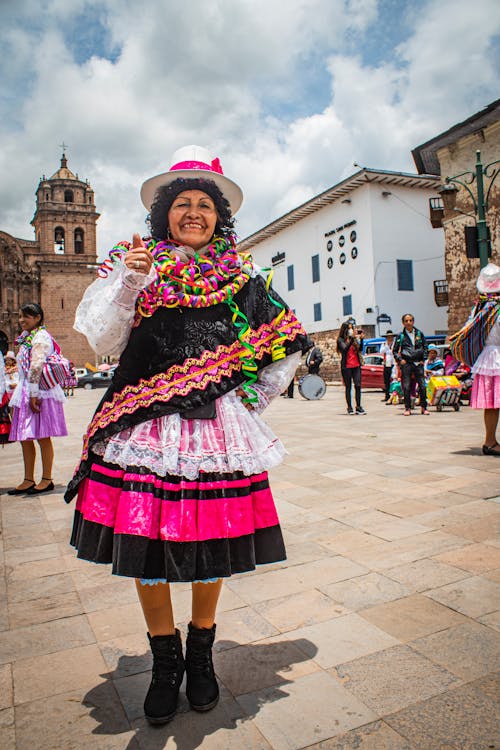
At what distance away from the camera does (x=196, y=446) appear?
1939 mm

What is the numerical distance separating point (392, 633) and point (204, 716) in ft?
3.03

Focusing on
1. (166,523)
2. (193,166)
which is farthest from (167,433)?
(193,166)

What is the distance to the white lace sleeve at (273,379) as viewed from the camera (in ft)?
7.32

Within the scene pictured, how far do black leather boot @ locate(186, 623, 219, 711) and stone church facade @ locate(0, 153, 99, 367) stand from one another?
5748 centimetres

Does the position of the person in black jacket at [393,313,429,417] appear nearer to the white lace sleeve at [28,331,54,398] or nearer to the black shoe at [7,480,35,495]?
the white lace sleeve at [28,331,54,398]

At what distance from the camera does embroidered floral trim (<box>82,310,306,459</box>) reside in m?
1.99

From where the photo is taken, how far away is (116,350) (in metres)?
2.12

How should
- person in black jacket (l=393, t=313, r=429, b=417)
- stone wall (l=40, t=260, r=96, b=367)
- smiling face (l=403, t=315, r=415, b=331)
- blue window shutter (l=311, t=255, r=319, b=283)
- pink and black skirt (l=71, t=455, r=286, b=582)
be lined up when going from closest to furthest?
pink and black skirt (l=71, t=455, r=286, b=582)
smiling face (l=403, t=315, r=415, b=331)
person in black jacket (l=393, t=313, r=429, b=417)
blue window shutter (l=311, t=255, r=319, b=283)
stone wall (l=40, t=260, r=96, b=367)

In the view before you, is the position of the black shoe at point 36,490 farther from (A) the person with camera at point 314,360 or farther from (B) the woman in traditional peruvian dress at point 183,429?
(A) the person with camera at point 314,360

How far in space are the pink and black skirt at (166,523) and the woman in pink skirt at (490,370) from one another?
474 cm

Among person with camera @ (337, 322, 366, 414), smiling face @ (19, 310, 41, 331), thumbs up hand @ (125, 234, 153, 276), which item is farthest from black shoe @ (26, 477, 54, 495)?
person with camera @ (337, 322, 366, 414)

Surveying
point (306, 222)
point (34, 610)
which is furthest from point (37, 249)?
point (34, 610)

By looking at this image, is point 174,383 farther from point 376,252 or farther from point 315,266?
point 315,266

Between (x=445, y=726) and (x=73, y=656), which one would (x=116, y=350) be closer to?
(x=73, y=656)
